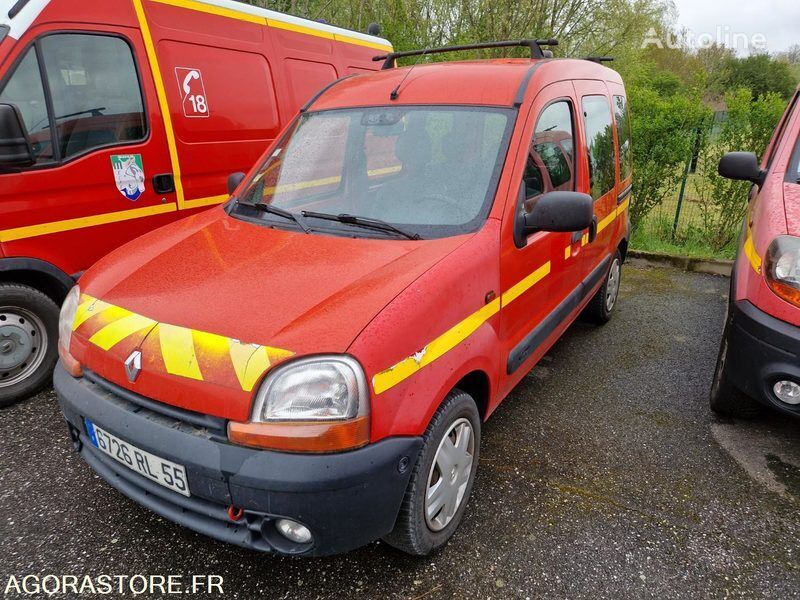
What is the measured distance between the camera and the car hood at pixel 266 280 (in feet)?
5.77

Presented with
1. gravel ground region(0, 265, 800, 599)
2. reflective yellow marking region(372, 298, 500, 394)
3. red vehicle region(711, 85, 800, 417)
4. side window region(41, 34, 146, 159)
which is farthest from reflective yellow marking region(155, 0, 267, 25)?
red vehicle region(711, 85, 800, 417)

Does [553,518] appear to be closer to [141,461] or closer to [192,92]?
[141,461]

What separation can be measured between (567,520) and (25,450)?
274 centimetres

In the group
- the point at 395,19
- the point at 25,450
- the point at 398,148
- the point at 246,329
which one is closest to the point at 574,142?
the point at 398,148

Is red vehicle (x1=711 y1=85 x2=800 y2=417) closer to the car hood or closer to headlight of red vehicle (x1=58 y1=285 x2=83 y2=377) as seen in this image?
the car hood

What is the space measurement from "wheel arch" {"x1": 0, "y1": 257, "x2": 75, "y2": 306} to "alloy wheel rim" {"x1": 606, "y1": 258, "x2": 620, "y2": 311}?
3904mm

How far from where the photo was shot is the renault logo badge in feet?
5.93

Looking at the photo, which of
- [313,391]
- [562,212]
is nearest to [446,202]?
[562,212]

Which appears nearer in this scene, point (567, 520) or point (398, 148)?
point (567, 520)

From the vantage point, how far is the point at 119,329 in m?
1.92

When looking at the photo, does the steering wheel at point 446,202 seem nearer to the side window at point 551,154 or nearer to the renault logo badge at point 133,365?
the side window at point 551,154

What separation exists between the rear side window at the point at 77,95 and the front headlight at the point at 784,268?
3.71 m

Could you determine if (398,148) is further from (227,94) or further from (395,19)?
(395,19)

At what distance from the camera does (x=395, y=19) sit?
12.4 metres
